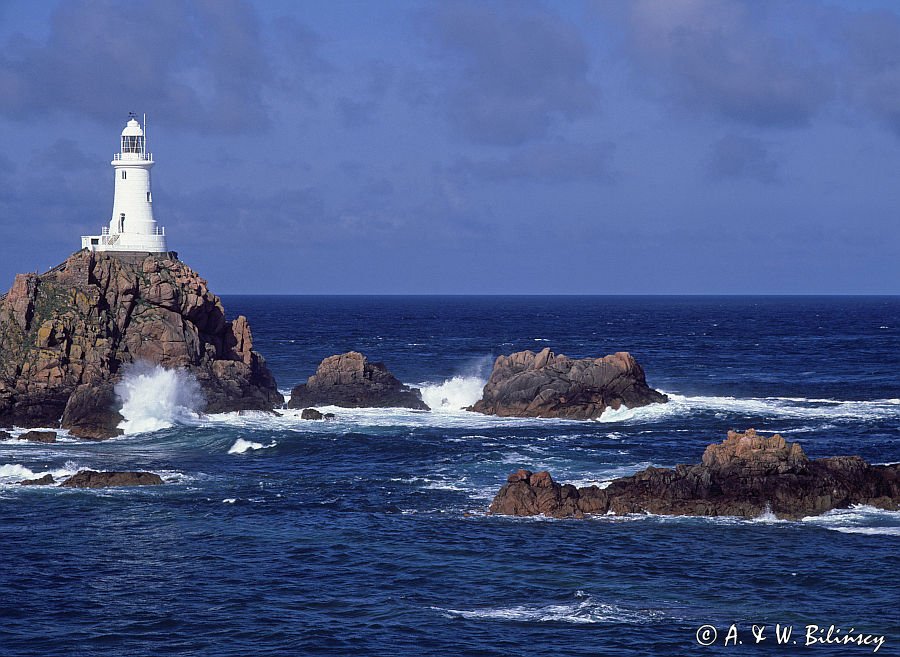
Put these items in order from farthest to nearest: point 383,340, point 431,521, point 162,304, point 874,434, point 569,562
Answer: point 383,340 → point 162,304 → point 874,434 → point 431,521 → point 569,562

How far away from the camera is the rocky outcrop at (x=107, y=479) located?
5959 centimetres

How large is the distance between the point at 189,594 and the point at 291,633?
5.82 m

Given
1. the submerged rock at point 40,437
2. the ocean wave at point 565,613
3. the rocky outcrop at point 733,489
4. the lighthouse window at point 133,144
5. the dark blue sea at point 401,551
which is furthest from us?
the lighthouse window at point 133,144

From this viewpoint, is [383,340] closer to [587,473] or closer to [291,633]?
[587,473]

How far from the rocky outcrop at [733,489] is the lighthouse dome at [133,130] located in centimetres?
5495

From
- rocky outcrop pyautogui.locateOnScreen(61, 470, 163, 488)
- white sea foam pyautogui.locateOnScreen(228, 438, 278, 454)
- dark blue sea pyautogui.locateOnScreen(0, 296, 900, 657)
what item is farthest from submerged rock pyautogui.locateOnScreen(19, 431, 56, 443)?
rocky outcrop pyautogui.locateOnScreen(61, 470, 163, 488)

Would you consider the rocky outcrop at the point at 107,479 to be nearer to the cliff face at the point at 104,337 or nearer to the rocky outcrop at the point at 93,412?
the rocky outcrop at the point at 93,412

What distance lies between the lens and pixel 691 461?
67.8 meters

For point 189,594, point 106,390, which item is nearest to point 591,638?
point 189,594

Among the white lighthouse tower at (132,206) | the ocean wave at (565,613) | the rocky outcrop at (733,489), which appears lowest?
the ocean wave at (565,613)

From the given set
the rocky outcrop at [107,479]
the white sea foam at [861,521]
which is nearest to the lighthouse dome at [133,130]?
the rocky outcrop at [107,479]

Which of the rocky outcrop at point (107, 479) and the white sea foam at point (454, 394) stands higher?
the white sea foam at point (454, 394)

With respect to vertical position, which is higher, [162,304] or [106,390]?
[162,304]

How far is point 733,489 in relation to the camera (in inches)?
2148
